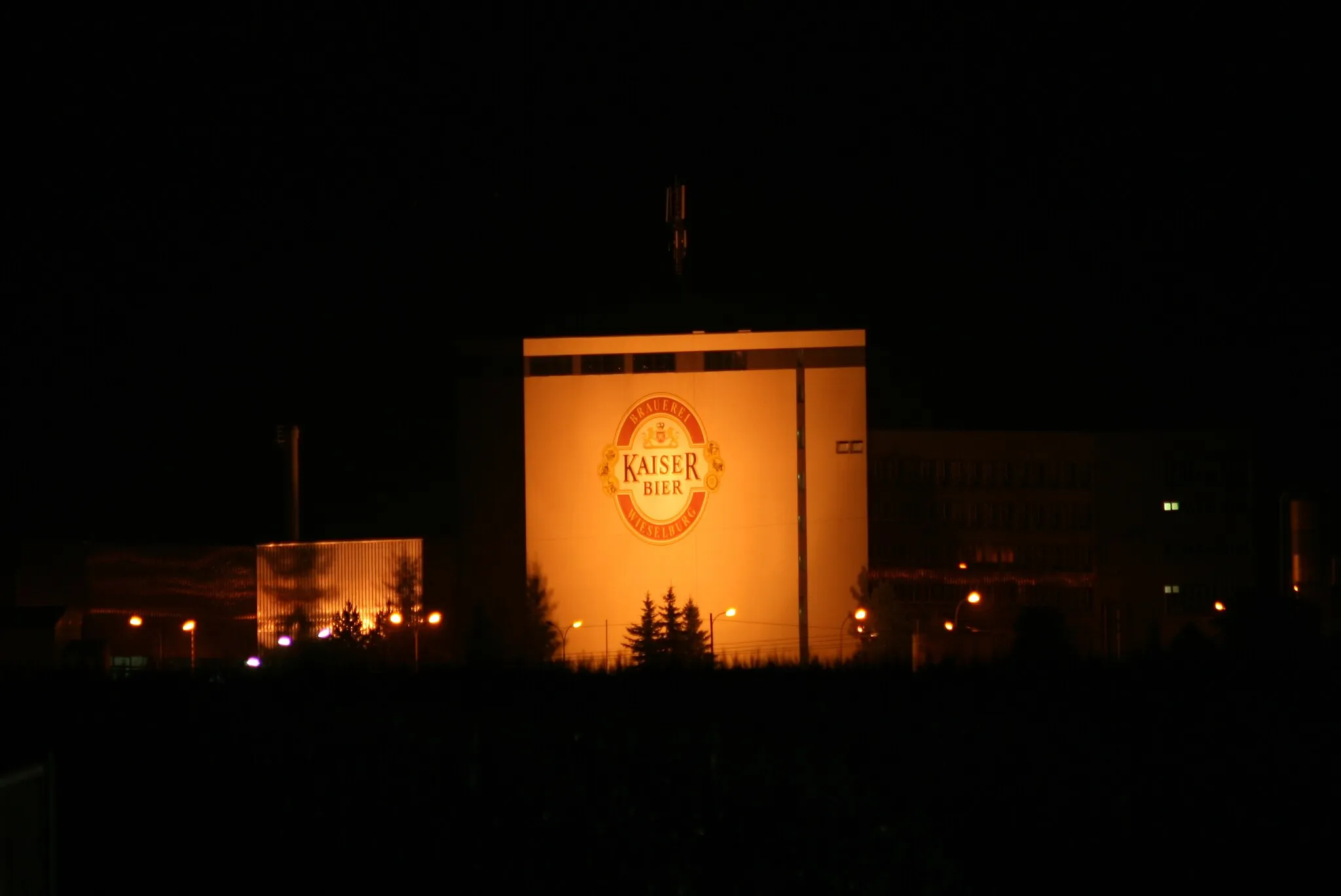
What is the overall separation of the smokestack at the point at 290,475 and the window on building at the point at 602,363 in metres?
3.32

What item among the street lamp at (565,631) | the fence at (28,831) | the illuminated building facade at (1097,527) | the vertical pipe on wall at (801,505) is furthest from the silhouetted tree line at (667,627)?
the fence at (28,831)

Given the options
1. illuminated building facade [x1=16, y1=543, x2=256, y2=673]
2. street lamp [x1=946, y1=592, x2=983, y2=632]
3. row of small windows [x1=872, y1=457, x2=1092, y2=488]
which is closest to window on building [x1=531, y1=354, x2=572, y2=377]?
illuminated building facade [x1=16, y1=543, x2=256, y2=673]

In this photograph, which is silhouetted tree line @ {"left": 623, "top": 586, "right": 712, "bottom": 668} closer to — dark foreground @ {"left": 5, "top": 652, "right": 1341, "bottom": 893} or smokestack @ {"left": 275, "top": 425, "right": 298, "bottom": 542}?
smokestack @ {"left": 275, "top": 425, "right": 298, "bottom": 542}

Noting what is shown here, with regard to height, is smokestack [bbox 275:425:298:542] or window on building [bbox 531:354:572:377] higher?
window on building [bbox 531:354:572:377]

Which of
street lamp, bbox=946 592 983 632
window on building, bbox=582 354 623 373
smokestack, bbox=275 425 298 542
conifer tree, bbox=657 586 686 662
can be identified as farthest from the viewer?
window on building, bbox=582 354 623 373

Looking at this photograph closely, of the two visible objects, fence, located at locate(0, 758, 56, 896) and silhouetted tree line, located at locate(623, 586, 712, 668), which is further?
silhouetted tree line, located at locate(623, 586, 712, 668)

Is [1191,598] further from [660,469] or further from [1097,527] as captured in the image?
[660,469]

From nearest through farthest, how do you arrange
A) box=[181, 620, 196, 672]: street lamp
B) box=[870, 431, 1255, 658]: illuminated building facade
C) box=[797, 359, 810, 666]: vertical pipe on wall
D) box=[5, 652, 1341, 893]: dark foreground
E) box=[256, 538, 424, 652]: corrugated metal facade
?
box=[5, 652, 1341, 893]: dark foreground, box=[181, 620, 196, 672]: street lamp, box=[256, 538, 424, 652]: corrugated metal facade, box=[797, 359, 810, 666]: vertical pipe on wall, box=[870, 431, 1255, 658]: illuminated building facade

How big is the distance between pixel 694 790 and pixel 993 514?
2357cm

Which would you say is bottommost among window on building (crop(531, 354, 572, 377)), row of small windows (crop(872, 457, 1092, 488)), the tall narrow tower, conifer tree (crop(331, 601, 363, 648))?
conifer tree (crop(331, 601, 363, 648))

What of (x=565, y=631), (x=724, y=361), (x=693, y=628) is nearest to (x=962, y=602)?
(x=724, y=361)

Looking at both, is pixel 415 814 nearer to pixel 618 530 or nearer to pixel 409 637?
pixel 409 637

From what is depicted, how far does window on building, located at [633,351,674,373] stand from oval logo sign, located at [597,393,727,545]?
283mm

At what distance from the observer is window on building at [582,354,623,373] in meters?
19.8
